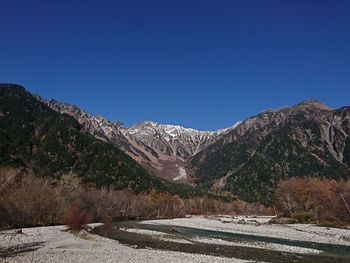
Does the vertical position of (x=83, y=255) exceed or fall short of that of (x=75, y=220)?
it falls short

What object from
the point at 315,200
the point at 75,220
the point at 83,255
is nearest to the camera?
the point at 83,255

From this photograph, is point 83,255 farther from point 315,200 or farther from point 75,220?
point 315,200

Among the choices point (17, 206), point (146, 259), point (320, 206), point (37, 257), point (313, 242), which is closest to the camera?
point (37, 257)

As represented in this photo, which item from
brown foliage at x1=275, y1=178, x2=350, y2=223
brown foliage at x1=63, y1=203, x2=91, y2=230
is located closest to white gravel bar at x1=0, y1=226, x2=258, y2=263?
brown foliage at x1=63, y1=203, x2=91, y2=230

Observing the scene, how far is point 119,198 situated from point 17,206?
7293 cm

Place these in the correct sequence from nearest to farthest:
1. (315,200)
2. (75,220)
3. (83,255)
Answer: (83,255) < (75,220) < (315,200)

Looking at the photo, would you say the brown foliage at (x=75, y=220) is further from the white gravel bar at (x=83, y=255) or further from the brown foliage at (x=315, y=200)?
the brown foliage at (x=315, y=200)

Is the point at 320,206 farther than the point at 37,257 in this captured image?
Yes

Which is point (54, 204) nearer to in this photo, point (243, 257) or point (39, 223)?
point (39, 223)

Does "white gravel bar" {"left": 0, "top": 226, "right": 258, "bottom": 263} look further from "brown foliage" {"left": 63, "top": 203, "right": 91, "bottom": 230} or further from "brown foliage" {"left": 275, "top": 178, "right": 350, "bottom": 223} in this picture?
"brown foliage" {"left": 275, "top": 178, "right": 350, "bottom": 223}

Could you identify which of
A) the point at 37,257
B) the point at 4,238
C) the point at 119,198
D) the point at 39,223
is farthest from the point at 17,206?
the point at 119,198

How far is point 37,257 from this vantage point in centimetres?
3769

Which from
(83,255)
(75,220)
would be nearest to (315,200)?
(75,220)

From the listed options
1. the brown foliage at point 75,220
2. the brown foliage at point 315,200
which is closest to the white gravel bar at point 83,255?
the brown foliage at point 75,220
